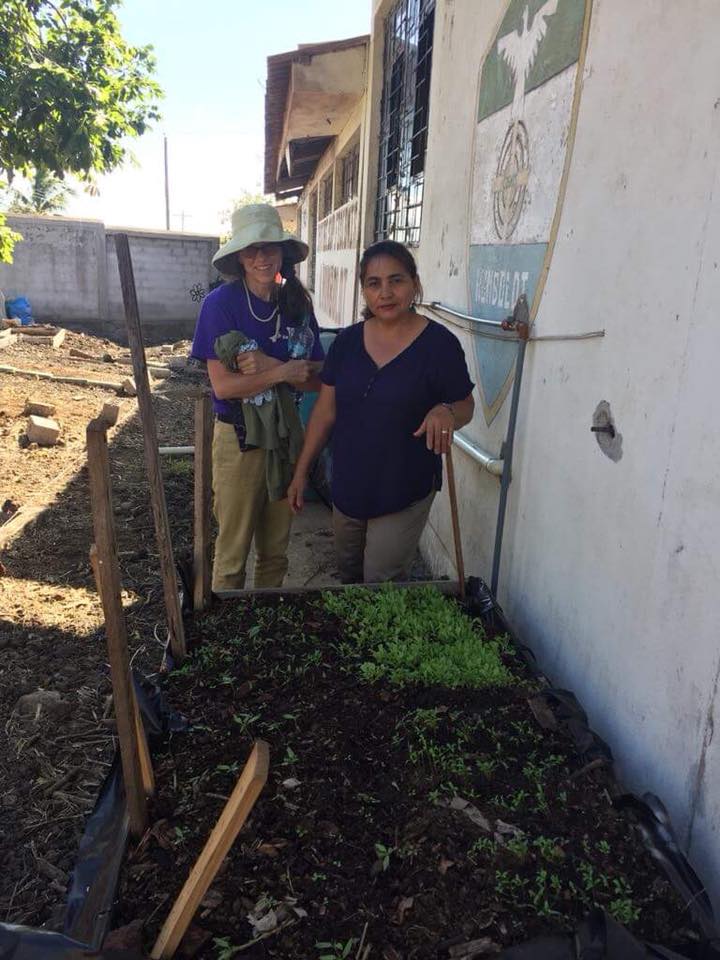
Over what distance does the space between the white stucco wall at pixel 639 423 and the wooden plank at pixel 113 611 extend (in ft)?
4.25

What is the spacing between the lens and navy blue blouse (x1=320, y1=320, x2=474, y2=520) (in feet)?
8.39

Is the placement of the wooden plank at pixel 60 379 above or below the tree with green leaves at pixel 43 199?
below

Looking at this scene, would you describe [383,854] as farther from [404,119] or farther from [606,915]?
[404,119]

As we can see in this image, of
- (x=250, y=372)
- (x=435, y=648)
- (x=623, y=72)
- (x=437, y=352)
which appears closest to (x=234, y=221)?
(x=250, y=372)

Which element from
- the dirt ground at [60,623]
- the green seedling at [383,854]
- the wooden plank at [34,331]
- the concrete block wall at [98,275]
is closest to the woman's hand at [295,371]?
the dirt ground at [60,623]

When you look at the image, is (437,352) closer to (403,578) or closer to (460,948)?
(403,578)

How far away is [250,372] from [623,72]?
1566 mm

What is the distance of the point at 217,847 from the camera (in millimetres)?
1252

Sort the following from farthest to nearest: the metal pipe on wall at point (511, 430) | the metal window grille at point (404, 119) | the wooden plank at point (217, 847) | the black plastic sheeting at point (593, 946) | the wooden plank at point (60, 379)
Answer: the wooden plank at point (60, 379), the metal window grille at point (404, 119), the metal pipe on wall at point (511, 430), the black plastic sheeting at point (593, 946), the wooden plank at point (217, 847)

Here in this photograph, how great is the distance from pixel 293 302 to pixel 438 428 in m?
0.88

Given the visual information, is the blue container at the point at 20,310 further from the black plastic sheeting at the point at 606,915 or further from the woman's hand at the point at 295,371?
the black plastic sheeting at the point at 606,915

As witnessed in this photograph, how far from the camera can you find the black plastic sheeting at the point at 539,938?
4.10 ft

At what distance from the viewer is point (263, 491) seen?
9.94 ft

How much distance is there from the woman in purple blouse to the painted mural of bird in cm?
91
